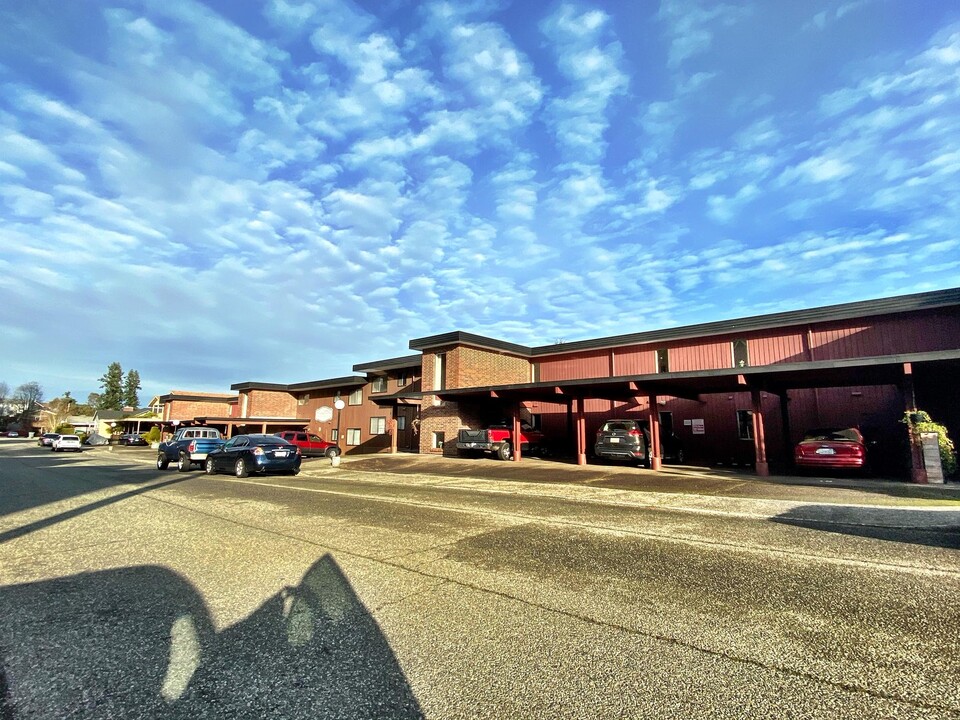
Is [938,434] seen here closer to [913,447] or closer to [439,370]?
[913,447]

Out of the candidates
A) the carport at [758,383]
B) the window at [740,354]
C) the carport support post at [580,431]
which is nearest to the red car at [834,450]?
the carport at [758,383]

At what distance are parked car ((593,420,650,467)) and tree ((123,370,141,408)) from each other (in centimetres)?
11940

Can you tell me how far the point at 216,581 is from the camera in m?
5.14

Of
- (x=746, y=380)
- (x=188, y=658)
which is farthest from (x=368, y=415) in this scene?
(x=188, y=658)

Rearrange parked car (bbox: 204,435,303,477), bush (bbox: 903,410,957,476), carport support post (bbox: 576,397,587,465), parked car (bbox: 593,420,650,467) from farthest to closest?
carport support post (bbox: 576,397,587,465) < parked car (bbox: 593,420,650,467) < parked car (bbox: 204,435,303,477) < bush (bbox: 903,410,957,476)

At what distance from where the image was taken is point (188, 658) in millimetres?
3387

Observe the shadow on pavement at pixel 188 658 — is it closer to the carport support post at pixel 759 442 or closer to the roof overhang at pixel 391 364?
the carport support post at pixel 759 442

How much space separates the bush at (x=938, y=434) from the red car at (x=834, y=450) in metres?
1.46

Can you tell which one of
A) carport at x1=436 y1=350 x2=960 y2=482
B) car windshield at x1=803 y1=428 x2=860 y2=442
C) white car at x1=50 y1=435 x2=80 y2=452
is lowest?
white car at x1=50 y1=435 x2=80 y2=452

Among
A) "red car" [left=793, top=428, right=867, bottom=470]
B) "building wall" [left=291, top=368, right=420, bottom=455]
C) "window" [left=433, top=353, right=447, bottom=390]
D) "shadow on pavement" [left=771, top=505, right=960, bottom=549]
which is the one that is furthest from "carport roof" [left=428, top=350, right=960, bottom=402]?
"building wall" [left=291, top=368, right=420, bottom=455]

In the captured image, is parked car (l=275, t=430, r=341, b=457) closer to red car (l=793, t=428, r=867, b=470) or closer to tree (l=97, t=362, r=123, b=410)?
red car (l=793, t=428, r=867, b=470)

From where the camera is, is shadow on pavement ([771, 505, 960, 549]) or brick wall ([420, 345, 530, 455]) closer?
shadow on pavement ([771, 505, 960, 549])

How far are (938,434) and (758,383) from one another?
15.7 ft

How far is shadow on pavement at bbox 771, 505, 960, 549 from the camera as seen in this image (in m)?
6.77
